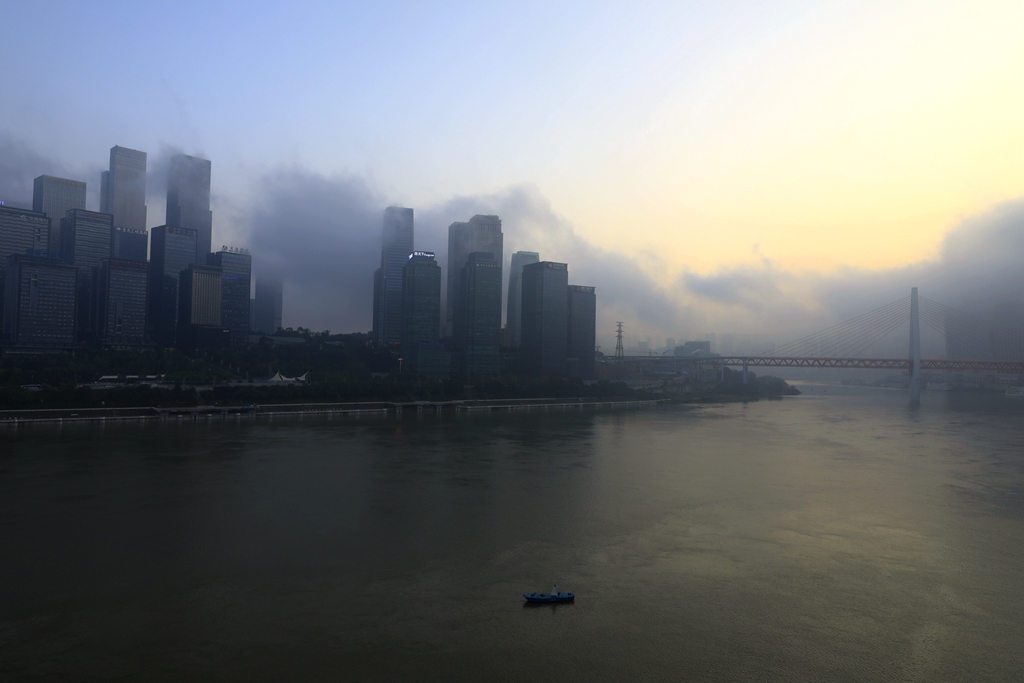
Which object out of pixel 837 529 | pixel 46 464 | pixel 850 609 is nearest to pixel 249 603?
pixel 850 609

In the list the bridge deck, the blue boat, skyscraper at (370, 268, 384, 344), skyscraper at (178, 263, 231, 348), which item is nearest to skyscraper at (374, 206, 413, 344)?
skyscraper at (370, 268, 384, 344)

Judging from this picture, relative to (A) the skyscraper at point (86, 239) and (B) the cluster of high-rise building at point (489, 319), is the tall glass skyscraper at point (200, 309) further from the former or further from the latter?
(B) the cluster of high-rise building at point (489, 319)

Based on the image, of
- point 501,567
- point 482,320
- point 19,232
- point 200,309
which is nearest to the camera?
point 501,567

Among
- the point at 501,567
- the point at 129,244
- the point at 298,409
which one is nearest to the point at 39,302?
the point at 129,244

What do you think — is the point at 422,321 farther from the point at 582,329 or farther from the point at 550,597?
the point at 550,597

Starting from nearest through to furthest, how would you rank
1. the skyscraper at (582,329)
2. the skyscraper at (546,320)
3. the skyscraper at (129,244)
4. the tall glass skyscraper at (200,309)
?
the tall glass skyscraper at (200,309), the skyscraper at (546,320), the skyscraper at (582,329), the skyscraper at (129,244)

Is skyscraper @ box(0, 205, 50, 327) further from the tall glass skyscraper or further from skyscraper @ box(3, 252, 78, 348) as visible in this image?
the tall glass skyscraper

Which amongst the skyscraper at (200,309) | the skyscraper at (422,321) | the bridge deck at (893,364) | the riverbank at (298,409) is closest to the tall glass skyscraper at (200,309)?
the skyscraper at (200,309)
